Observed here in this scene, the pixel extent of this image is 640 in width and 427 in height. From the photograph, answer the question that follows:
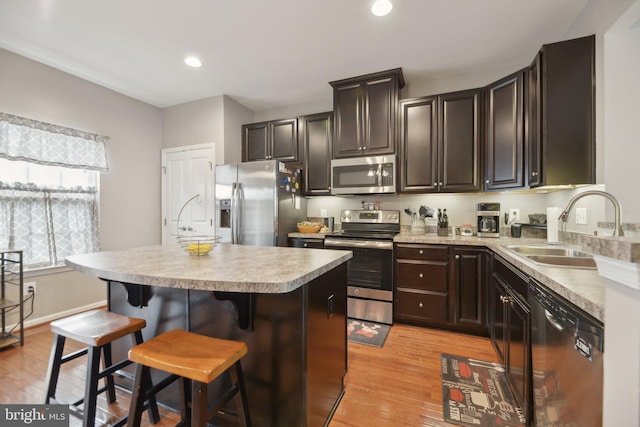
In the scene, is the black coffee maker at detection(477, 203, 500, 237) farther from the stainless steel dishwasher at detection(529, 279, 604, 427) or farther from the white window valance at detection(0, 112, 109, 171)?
the white window valance at detection(0, 112, 109, 171)

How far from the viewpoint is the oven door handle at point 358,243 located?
273 cm

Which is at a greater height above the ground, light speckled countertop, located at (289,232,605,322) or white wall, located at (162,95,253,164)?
white wall, located at (162,95,253,164)

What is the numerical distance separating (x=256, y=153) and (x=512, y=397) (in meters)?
3.69

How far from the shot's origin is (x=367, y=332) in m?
2.58

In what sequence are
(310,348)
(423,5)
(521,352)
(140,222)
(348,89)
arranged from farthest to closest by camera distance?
(140,222) < (348,89) < (423,5) < (521,352) < (310,348)

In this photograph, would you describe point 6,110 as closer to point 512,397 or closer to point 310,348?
point 310,348

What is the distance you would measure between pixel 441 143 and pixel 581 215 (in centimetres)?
133

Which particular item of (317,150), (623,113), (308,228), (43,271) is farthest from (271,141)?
(623,113)

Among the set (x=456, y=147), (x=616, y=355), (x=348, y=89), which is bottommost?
(x=616, y=355)

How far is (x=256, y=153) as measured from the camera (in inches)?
150

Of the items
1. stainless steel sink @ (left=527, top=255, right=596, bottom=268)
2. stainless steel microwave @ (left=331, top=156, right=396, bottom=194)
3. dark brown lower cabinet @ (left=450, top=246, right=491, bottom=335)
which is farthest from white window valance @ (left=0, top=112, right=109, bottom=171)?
stainless steel sink @ (left=527, top=255, right=596, bottom=268)

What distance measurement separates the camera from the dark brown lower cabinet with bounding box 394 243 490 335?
8.02 ft

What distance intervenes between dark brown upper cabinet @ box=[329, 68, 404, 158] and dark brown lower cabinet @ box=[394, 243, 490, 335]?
122 cm

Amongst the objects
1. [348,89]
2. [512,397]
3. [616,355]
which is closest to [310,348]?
[616,355]
